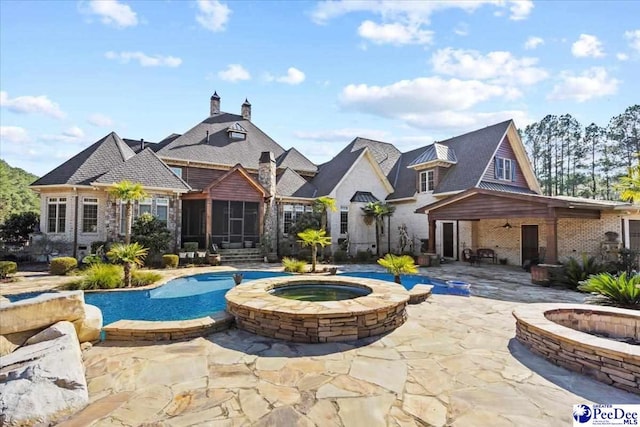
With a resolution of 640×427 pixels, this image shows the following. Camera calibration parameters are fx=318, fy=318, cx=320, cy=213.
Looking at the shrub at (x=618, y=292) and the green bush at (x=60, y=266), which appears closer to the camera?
the shrub at (x=618, y=292)

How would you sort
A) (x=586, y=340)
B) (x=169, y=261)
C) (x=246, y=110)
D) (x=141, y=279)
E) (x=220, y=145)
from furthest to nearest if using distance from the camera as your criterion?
(x=246, y=110) → (x=220, y=145) → (x=169, y=261) → (x=141, y=279) → (x=586, y=340)

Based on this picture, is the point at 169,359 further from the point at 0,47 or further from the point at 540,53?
the point at 540,53

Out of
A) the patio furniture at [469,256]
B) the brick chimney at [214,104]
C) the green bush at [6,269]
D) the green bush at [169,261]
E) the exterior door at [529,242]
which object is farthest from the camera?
the brick chimney at [214,104]

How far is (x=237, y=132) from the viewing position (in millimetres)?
23250

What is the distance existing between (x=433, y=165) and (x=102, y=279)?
17.6 metres

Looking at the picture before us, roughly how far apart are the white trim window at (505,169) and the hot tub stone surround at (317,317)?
Answer: 15.6m

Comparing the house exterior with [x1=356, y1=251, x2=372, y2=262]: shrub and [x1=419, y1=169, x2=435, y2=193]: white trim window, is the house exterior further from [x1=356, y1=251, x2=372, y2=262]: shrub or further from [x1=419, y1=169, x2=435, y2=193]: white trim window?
[x1=356, y1=251, x2=372, y2=262]: shrub

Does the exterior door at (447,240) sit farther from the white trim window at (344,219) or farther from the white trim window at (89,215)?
the white trim window at (89,215)

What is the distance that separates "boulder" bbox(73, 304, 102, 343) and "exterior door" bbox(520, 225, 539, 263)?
18.1 metres

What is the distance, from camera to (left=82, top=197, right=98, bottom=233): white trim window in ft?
52.5

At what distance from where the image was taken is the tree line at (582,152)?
3038 centimetres

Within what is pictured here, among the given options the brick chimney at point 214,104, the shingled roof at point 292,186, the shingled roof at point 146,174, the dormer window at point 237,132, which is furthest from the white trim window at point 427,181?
the brick chimney at point 214,104

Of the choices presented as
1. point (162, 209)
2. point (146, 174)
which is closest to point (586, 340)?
point (162, 209)

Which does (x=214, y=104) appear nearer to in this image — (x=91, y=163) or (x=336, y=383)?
(x=91, y=163)
